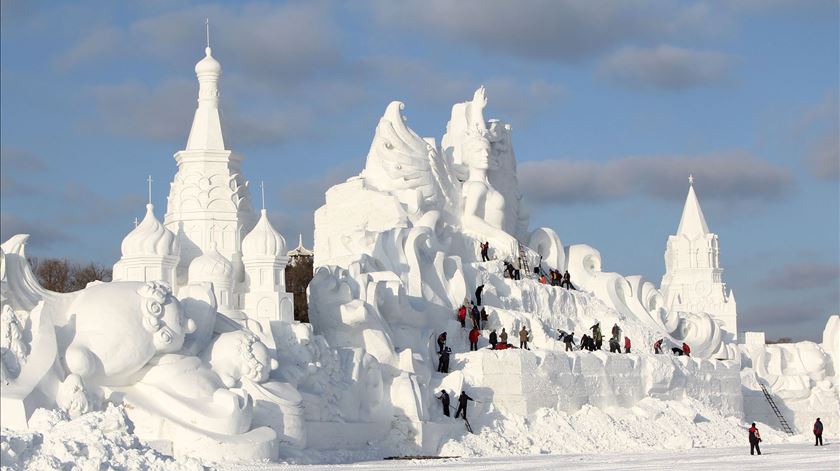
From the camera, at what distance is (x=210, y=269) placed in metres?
27.9

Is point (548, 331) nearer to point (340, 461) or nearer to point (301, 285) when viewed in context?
point (340, 461)

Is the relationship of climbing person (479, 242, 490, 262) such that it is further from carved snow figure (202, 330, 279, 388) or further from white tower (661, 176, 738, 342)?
white tower (661, 176, 738, 342)

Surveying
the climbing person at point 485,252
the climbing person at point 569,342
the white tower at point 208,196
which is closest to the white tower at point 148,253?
the white tower at point 208,196

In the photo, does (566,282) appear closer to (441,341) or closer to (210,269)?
(441,341)

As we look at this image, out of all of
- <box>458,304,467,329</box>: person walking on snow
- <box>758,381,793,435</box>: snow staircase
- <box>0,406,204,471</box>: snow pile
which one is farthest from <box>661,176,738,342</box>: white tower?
<box>0,406,204,471</box>: snow pile

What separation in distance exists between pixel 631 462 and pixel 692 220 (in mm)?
36315

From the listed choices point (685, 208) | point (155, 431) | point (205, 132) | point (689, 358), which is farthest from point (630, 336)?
point (685, 208)

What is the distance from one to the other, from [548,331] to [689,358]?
401cm

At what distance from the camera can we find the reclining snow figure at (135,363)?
864 inches

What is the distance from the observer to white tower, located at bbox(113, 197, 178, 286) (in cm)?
2761

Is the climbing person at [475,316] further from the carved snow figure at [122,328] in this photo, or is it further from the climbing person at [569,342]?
the carved snow figure at [122,328]

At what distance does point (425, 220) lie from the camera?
115ft

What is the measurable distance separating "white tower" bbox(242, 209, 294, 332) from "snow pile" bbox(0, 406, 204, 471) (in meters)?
8.58

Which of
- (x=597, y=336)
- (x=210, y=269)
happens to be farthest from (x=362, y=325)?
(x=597, y=336)
